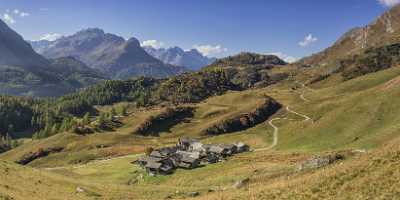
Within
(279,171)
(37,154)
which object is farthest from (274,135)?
(37,154)

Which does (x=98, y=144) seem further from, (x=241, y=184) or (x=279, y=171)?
(x=241, y=184)

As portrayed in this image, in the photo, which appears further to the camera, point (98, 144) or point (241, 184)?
point (98, 144)

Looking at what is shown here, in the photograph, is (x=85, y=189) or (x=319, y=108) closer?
(x=85, y=189)

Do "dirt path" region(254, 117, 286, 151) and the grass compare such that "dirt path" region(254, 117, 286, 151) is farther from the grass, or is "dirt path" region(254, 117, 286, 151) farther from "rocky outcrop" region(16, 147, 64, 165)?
"rocky outcrop" region(16, 147, 64, 165)

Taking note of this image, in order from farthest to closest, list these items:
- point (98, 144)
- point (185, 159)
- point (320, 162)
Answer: point (98, 144), point (185, 159), point (320, 162)

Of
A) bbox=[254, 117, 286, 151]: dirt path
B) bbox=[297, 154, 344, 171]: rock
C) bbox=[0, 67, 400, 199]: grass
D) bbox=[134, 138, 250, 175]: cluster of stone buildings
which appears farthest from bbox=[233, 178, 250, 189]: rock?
bbox=[254, 117, 286, 151]: dirt path

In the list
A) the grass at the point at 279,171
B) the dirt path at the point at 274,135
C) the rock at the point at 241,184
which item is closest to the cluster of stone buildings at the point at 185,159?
the grass at the point at 279,171

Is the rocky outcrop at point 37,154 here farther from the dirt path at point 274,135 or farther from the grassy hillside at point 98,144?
the dirt path at point 274,135

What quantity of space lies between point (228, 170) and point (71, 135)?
425ft

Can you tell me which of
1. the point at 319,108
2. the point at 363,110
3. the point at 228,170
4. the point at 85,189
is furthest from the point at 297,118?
the point at 85,189

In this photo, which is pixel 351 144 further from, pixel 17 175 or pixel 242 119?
pixel 242 119

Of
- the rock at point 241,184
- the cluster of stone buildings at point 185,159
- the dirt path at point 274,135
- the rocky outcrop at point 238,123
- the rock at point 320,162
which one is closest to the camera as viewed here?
the rock at point 320,162

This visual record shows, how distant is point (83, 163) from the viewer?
146m

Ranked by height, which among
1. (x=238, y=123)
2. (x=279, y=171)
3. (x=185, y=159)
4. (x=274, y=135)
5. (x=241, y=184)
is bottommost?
(x=185, y=159)
